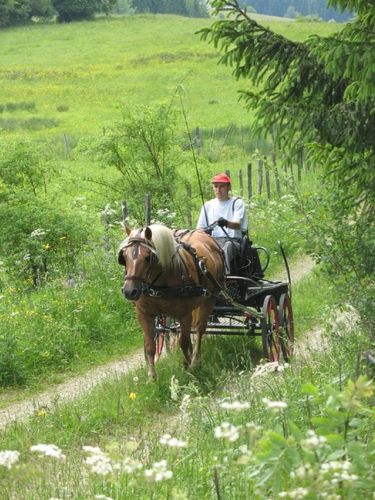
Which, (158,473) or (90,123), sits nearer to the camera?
(158,473)

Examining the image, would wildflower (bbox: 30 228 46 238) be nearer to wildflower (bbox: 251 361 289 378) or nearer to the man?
the man

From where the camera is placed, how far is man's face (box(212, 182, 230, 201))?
10508 millimetres

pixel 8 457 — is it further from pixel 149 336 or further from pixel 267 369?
pixel 149 336

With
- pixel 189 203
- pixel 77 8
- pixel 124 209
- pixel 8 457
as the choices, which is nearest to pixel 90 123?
pixel 189 203

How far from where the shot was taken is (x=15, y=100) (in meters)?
56.2

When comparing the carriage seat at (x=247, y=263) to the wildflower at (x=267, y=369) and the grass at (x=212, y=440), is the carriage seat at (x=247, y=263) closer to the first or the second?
the grass at (x=212, y=440)

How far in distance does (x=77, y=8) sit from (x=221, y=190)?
285 ft

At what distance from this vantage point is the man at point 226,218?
1042cm

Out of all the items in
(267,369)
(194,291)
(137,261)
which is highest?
(267,369)

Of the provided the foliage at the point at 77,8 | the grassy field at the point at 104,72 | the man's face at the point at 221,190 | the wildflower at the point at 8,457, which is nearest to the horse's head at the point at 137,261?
the man's face at the point at 221,190

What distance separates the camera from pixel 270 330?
1015 centimetres

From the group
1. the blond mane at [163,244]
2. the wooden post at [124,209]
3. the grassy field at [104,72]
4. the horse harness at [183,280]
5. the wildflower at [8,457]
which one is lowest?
the grassy field at [104,72]

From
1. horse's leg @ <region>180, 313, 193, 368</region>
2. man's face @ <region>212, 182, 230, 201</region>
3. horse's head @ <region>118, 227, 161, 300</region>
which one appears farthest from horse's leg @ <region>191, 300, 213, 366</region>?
man's face @ <region>212, 182, 230, 201</region>

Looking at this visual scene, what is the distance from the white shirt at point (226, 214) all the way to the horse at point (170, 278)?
663mm
